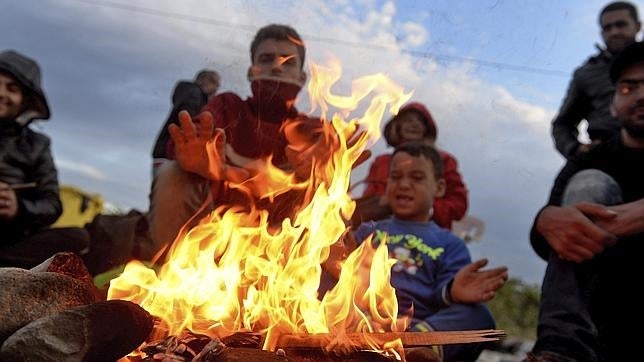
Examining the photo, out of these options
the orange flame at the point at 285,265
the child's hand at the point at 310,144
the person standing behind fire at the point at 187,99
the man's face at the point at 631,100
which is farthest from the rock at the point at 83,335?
the person standing behind fire at the point at 187,99

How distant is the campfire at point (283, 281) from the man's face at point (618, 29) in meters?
3.37

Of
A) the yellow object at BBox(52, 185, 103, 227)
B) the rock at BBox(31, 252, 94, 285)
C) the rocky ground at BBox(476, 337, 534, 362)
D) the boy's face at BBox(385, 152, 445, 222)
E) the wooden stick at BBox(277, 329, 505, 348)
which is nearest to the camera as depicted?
the wooden stick at BBox(277, 329, 505, 348)

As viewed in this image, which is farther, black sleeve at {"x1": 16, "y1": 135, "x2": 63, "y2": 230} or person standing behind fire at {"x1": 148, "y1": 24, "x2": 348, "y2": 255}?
black sleeve at {"x1": 16, "y1": 135, "x2": 63, "y2": 230}

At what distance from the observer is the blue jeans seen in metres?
3.02

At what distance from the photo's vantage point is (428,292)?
13.1 feet

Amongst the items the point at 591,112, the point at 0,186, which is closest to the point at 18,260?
the point at 0,186

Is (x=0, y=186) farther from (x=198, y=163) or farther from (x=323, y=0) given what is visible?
(x=323, y=0)

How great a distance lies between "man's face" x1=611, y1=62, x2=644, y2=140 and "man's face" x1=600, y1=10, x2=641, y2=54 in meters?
2.30

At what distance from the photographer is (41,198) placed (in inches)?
199

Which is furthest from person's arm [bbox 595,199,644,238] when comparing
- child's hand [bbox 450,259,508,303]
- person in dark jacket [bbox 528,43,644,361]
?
child's hand [bbox 450,259,508,303]

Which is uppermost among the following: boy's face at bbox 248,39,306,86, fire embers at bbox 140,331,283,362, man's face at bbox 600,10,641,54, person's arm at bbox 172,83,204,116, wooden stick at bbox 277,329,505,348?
man's face at bbox 600,10,641,54

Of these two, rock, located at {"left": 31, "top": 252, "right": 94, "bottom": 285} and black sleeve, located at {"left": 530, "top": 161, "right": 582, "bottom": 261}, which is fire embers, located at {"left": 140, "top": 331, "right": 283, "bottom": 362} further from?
black sleeve, located at {"left": 530, "top": 161, "right": 582, "bottom": 261}

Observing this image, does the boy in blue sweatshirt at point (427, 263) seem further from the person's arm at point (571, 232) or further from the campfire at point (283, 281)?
the campfire at point (283, 281)

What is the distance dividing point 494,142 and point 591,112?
2718mm
